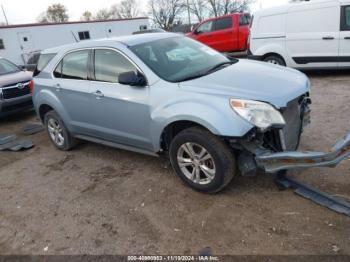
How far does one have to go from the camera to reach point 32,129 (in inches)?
293

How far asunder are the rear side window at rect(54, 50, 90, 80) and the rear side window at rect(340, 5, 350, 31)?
20.4 ft

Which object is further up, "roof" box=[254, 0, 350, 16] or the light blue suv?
"roof" box=[254, 0, 350, 16]

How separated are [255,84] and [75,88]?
257cm

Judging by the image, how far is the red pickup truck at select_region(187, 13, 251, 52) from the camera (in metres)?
13.1

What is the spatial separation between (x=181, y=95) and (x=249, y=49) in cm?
663

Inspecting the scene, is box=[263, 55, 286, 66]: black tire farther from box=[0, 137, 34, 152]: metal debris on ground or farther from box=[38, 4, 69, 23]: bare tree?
box=[38, 4, 69, 23]: bare tree

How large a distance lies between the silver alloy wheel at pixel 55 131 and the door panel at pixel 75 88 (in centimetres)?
48

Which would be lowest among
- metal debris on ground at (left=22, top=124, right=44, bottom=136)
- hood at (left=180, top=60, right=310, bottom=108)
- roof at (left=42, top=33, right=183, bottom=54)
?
metal debris on ground at (left=22, top=124, right=44, bottom=136)

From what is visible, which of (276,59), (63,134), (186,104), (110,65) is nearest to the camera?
(186,104)

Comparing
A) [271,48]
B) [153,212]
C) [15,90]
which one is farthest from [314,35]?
[15,90]

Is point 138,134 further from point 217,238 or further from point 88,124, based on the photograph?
point 217,238

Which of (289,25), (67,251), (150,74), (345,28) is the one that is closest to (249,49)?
(289,25)

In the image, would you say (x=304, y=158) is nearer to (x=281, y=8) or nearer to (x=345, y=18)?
(x=345, y=18)

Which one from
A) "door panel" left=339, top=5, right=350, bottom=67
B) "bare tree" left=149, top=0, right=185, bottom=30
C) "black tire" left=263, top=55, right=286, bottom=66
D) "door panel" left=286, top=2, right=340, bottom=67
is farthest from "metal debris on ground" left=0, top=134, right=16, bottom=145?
"bare tree" left=149, top=0, right=185, bottom=30
